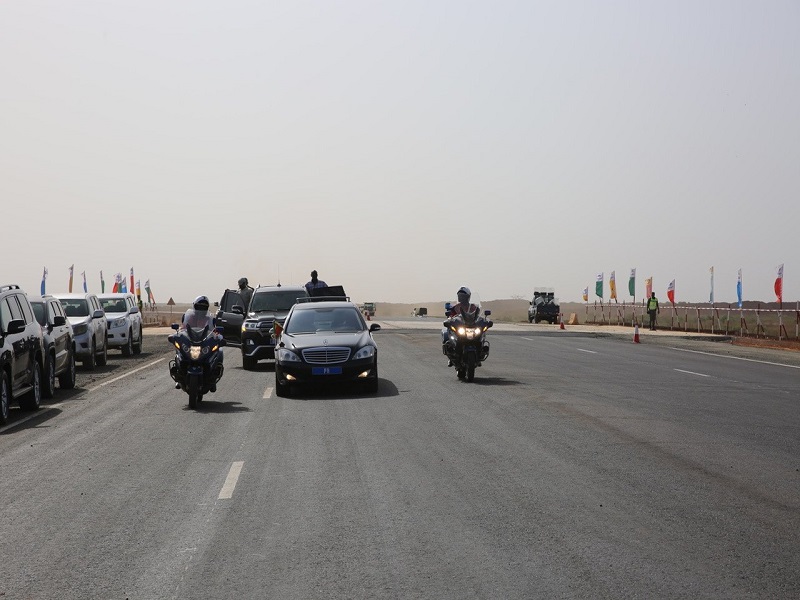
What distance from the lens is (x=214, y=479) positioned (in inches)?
402

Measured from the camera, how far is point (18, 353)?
1689 centimetres

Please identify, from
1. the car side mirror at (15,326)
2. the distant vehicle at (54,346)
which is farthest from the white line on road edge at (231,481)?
the distant vehicle at (54,346)

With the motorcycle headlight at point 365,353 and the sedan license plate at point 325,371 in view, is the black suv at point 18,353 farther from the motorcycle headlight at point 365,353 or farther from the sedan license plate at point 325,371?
the motorcycle headlight at point 365,353

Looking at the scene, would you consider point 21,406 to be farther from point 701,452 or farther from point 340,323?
point 701,452

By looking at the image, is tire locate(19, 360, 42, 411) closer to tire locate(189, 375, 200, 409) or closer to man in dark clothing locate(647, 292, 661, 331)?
tire locate(189, 375, 200, 409)

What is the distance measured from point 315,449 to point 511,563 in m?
5.52

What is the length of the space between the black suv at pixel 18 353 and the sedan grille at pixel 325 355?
4.64 meters

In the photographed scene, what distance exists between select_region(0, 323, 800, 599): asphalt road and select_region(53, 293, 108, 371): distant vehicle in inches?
331

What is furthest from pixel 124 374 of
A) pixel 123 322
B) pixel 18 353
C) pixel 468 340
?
pixel 468 340

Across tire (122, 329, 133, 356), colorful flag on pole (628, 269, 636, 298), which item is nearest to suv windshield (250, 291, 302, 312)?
tire (122, 329, 133, 356)

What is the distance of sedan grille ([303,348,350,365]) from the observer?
19.0 m

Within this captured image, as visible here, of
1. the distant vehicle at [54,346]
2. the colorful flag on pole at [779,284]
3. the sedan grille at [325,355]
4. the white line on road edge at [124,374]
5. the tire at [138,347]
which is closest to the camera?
the sedan grille at [325,355]

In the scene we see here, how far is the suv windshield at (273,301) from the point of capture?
26.5 metres

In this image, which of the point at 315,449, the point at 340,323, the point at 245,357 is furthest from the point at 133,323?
the point at 315,449
